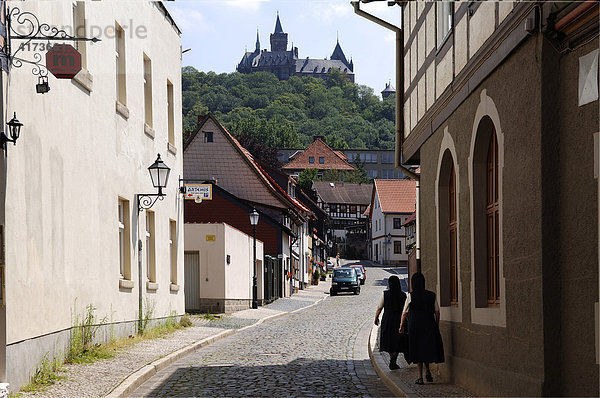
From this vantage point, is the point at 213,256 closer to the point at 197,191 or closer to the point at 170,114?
the point at 197,191

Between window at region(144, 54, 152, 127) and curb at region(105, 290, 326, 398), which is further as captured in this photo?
window at region(144, 54, 152, 127)

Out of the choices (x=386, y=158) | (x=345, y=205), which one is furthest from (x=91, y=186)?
(x=386, y=158)

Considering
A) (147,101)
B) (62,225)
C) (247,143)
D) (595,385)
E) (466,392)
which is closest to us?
(595,385)

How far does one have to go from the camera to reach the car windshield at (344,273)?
52.5 m

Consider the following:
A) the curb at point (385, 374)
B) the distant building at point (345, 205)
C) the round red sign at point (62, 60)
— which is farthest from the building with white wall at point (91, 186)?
the distant building at point (345, 205)

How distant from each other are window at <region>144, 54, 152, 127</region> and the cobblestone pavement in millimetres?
5273

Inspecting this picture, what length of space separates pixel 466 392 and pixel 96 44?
8.86 meters

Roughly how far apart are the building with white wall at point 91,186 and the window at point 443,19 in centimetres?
534

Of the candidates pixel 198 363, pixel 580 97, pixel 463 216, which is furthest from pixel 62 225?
pixel 580 97

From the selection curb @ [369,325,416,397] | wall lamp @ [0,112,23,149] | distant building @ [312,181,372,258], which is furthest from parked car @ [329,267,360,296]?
distant building @ [312,181,372,258]

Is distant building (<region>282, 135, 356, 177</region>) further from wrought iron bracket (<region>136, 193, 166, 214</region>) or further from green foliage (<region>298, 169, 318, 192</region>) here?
wrought iron bracket (<region>136, 193, 166, 214</region>)

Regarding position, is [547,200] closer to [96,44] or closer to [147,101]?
[96,44]

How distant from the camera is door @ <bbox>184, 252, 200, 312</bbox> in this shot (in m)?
30.4

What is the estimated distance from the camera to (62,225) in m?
13.2
